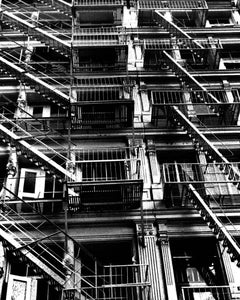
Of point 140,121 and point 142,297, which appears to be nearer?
point 142,297

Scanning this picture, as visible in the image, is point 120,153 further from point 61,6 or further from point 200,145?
point 61,6

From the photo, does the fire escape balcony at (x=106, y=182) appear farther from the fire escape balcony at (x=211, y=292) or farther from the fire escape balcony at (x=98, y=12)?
the fire escape balcony at (x=98, y=12)

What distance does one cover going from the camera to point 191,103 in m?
19.9

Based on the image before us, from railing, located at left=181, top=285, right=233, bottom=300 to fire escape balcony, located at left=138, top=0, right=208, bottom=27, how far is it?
15.4 m

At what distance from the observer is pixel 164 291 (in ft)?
47.1

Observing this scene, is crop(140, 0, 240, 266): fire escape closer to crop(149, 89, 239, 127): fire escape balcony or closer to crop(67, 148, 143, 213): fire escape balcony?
crop(149, 89, 239, 127): fire escape balcony

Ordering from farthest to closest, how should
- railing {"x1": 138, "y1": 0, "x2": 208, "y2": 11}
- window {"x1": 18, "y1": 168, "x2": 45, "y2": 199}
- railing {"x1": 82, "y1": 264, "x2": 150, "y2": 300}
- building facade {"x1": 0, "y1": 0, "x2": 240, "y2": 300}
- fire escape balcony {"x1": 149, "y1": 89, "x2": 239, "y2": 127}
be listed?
railing {"x1": 138, "y1": 0, "x2": 208, "y2": 11}
fire escape balcony {"x1": 149, "y1": 89, "x2": 239, "y2": 127}
window {"x1": 18, "y1": 168, "x2": 45, "y2": 199}
building facade {"x1": 0, "y1": 0, "x2": 240, "y2": 300}
railing {"x1": 82, "y1": 264, "x2": 150, "y2": 300}

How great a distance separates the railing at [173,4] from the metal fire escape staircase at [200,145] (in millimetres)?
1263

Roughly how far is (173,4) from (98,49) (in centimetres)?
586

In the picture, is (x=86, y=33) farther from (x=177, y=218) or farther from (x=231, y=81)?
(x=177, y=218)

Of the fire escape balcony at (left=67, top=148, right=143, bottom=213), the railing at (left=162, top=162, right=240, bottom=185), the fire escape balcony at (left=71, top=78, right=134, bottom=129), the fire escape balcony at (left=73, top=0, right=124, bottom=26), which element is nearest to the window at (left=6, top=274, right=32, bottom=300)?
the fire escape balcony at (left=67, top=148, right=143, bottom=213)

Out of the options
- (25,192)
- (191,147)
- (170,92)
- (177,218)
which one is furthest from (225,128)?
(25,192)

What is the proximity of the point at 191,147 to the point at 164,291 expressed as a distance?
6520 mm

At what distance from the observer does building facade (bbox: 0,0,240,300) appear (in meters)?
15.0
